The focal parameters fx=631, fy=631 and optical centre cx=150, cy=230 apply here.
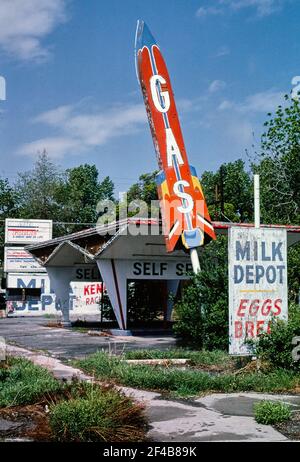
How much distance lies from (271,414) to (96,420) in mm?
2478

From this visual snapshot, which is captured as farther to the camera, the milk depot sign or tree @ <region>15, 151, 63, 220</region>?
tree @ <region>15, 151, 63, 220</region>

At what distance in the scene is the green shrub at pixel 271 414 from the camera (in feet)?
27.3

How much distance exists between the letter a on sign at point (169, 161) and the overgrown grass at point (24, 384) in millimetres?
8246

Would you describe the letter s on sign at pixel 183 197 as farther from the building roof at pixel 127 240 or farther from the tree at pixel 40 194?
the tree at pixel 40 194

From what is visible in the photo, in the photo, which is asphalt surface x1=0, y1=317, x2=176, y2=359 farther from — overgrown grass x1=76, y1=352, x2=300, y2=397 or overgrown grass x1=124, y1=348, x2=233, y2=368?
overgrown grass x1=76, y1=352, x2=300, y2=397

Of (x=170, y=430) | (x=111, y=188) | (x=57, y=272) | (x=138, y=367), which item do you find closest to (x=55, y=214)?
(x=111, y=188)

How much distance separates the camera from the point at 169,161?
1948cm

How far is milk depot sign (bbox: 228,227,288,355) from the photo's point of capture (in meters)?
12.6

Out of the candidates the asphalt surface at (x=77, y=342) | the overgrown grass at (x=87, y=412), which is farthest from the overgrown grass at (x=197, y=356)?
the overgrown grass at (x=87, y=412)

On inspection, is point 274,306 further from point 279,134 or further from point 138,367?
point 279,134

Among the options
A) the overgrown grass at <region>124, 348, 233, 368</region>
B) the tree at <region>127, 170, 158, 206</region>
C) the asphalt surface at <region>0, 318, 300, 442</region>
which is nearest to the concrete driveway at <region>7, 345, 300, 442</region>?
the asphalt surface at <region>0, 318, 300, 442</region>

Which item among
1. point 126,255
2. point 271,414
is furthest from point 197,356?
point 126,255

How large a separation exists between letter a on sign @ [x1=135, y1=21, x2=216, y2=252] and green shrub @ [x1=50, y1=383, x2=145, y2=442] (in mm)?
11399
